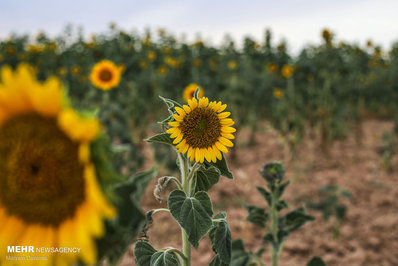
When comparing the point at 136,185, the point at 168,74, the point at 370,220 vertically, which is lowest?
the point at 370,220

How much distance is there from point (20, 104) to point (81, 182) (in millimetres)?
157

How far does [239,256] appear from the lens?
4.18ft

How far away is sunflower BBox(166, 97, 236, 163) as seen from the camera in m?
0.88

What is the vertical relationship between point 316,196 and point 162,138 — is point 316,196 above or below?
below

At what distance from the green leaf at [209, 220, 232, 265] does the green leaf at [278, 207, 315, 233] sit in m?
0.50

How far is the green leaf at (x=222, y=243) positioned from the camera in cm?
87

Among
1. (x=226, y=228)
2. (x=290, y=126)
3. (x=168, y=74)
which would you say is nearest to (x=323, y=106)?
(x=290, y=126)

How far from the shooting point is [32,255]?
22.4 inches

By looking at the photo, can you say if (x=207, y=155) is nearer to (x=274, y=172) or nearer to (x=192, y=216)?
(x=192, y=216)

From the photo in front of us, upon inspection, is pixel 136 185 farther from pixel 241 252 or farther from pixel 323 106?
pixel 323 106

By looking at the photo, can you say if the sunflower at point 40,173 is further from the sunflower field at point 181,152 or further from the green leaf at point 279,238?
the green leaf at point 279,238

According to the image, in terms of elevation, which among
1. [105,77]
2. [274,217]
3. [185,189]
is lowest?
[274,217]

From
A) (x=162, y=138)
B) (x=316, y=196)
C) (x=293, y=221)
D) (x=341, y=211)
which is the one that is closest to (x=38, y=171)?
(x=162, y=138)

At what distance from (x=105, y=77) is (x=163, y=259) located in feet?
9.10
